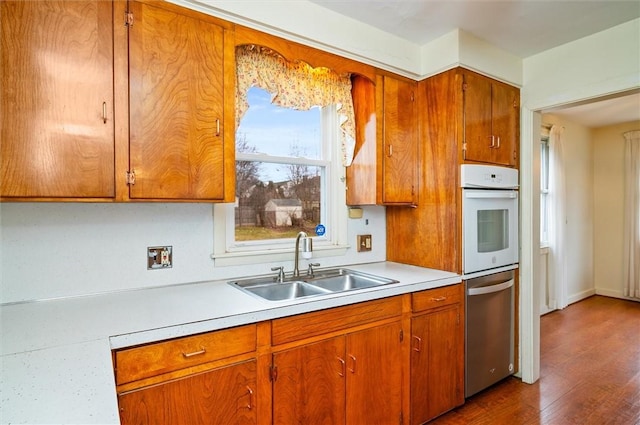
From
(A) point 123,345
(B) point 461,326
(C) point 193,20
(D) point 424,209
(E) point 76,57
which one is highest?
(C) point 193,20

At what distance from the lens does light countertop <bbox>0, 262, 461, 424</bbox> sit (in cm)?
79

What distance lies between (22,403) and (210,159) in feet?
3.84

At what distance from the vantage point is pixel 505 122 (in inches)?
105

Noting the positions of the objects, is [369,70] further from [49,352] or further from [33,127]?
[49,352]

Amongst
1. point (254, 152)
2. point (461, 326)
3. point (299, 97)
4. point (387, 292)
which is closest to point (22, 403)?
point (387, 292)

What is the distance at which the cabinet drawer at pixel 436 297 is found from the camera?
6.81ft

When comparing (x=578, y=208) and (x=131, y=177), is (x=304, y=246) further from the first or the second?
(x=578, y=208)

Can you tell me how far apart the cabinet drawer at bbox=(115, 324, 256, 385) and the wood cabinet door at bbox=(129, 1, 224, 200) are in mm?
660

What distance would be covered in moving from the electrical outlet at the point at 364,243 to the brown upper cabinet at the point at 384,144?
30cm

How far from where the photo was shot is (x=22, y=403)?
0.79 meters

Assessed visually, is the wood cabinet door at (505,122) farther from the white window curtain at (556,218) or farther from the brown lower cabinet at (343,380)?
the white window curtain at (556,218)

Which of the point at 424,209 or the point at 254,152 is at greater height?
the point at 254,152

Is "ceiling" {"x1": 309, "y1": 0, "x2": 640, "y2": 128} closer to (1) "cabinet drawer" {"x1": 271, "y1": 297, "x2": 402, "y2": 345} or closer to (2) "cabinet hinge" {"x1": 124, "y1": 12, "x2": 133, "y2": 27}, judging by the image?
(2) "cabinet hinge" {"x1": 124, "y1": 12, "x2": 133, "y2": 27}

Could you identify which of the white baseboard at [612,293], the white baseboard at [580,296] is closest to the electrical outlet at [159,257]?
the white baseboard at [580,296]
